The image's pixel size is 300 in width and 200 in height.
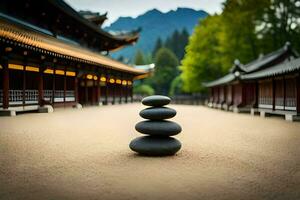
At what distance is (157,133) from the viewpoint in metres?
6.62

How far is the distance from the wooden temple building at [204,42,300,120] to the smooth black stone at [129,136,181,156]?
1132 centimetres

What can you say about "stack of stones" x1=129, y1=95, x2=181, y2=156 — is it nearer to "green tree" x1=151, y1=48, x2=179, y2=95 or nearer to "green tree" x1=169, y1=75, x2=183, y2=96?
"green tree" x1=169, y1=75, x2=183, y2=96

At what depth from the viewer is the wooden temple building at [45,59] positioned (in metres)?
16.1

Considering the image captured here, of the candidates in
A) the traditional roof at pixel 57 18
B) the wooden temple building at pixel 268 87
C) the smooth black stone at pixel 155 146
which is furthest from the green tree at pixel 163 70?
the smooth black stone at pixel 155 146

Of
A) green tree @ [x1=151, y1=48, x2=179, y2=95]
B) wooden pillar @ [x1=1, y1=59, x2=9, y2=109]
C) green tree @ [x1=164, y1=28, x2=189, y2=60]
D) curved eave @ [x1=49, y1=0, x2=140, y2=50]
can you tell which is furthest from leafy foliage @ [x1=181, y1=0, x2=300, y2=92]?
green tree @ [x1=164, y1=28, x2=189, y2=60]

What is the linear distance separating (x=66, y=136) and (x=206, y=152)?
4754mm

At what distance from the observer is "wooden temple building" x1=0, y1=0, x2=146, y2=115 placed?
16062 mm

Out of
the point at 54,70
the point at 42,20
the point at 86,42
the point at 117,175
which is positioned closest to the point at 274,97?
the point at 54,70

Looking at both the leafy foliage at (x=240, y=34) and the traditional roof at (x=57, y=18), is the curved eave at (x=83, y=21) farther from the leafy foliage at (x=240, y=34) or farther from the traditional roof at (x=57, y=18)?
the leafy foliage at (x=240, y=34)

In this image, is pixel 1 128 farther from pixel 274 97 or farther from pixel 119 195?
pixel 274 97

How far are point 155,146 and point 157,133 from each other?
0.33 meters

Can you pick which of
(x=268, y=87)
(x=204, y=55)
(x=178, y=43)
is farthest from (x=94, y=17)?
(x=178, y=43)

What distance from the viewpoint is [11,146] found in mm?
7586

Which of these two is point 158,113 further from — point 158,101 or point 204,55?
point 204,55
